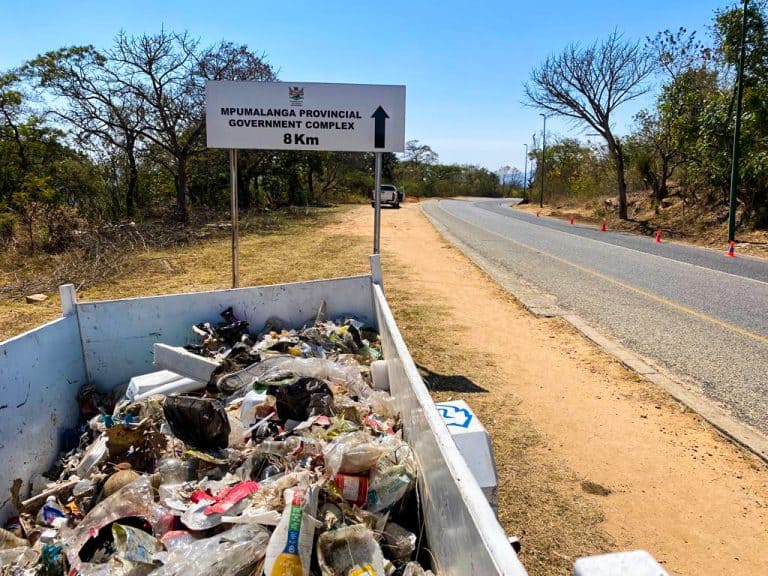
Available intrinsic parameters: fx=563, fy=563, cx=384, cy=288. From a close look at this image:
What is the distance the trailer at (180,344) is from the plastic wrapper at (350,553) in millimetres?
256

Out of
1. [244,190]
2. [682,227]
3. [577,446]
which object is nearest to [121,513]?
[577,446]

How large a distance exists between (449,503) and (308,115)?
5146mm

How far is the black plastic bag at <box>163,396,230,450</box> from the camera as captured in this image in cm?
332

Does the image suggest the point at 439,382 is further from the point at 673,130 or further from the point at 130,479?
the point at 673,130

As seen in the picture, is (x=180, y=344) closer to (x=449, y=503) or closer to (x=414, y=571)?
(x=414, y=571)

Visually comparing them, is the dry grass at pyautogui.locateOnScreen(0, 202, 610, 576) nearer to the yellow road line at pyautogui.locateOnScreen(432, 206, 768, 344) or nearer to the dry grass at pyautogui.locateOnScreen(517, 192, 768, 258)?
the yellow road line at pyautogui.locateOnScreen(432, 206, 768, 344)

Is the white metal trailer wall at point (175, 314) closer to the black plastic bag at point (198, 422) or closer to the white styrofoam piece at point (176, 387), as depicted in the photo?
the white styrofoam piece at point (176, 387)

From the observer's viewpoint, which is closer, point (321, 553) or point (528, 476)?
point (321, 553)

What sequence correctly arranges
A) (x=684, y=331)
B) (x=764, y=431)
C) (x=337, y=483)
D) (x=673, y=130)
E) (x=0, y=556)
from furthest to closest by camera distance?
(x=673, y=130), (x=684, y=331), (x=764, y=431), (x=337, y=483), (x=0, y=556)

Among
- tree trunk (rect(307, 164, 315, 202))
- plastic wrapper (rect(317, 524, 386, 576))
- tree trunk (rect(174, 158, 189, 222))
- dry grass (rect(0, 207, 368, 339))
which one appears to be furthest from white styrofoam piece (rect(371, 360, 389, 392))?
tree trunk (rect(307, 164, 315, 202))

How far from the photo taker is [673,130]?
2238 centimetres

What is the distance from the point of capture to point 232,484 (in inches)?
115

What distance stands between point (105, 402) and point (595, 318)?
6.33 m

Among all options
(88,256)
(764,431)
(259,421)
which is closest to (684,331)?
(764,431)
